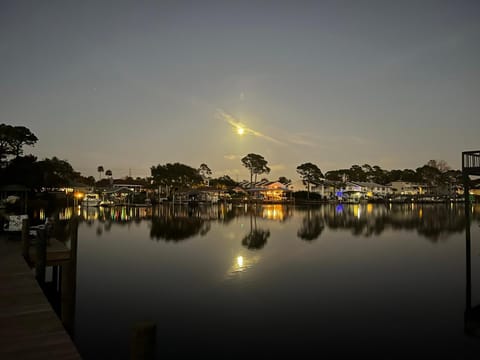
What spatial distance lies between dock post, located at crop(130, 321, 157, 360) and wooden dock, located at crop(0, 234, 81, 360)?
192cm

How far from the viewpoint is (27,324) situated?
492 centimetres

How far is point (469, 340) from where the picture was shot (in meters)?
7.57

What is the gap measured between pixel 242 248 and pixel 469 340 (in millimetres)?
12689

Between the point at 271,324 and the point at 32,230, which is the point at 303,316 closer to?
the point at 271,324

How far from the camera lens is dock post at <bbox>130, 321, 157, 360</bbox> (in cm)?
253

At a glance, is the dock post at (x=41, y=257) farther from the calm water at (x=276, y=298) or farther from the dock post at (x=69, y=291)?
the calm water at (x=276, y=298)

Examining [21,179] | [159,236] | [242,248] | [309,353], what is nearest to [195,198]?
[21,179]

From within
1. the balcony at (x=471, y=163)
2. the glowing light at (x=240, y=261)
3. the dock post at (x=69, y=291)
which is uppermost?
the balcony at (x=471, y=163)

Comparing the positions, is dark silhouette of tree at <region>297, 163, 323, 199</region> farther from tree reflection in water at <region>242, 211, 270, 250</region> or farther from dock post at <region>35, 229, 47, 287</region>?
dock post at <region>35, 229, 47, 287</region>

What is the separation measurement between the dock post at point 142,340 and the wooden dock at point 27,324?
192 centimetres

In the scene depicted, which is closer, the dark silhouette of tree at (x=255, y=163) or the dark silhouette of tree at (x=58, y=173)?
the dark silhouette of tree at (x=58, y=173)

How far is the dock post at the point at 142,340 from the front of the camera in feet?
8.29

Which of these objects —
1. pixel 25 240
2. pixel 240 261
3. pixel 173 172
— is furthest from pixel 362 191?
pixel 25 240

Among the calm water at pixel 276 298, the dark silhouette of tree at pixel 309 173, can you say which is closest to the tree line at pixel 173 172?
the dark silhouette of tree at pixel 309 173
